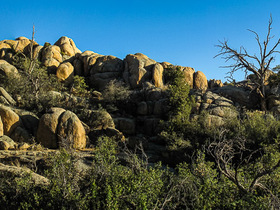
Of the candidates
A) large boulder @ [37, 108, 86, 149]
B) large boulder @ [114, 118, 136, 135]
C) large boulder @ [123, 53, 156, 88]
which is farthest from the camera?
large boulder @ [123, 53, 156, 88]

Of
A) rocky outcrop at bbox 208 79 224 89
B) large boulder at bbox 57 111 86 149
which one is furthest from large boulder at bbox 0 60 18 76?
rocky outcrop at bbox 208 79 224 89

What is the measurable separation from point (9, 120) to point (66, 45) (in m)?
33.4

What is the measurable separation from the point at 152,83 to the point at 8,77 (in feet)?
72.7

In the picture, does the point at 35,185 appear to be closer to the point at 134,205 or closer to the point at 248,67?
the point at 134,205

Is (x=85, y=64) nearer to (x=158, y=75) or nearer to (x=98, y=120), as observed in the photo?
(x=158, y=75)

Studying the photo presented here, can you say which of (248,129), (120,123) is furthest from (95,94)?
(248,129)

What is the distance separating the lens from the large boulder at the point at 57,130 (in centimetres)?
1981

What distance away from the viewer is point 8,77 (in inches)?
1249

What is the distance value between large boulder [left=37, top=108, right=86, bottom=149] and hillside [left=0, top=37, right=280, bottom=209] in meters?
0.09

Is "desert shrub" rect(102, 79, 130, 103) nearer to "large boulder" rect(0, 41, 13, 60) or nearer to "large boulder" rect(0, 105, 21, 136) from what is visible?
"large boulder" rect(0, 105, 21, 136)

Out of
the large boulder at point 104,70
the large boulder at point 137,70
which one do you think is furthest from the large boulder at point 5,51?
the large boulder at point 137,70

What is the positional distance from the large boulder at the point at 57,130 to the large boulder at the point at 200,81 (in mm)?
26835

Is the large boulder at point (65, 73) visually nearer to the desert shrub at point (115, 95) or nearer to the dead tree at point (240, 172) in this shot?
the desert shrub at point (115, 95)

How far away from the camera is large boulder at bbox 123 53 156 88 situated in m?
39.1
